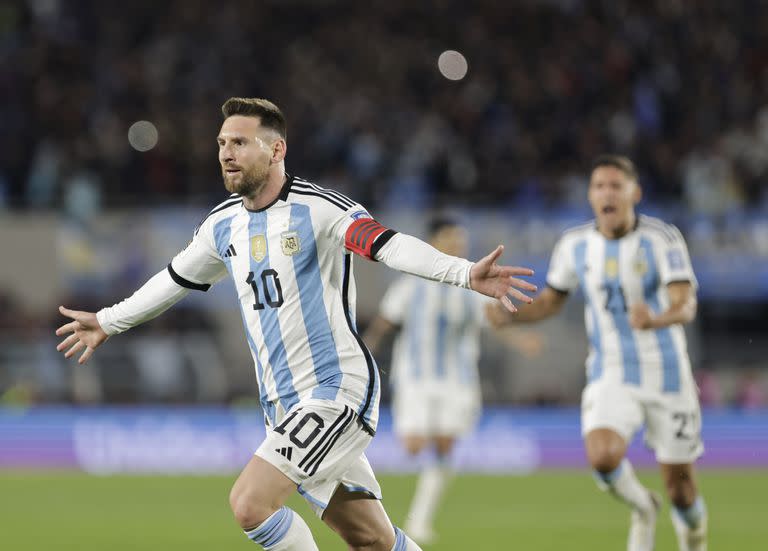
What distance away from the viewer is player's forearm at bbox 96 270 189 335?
657 cm

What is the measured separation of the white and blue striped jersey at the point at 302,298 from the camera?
6.14 m

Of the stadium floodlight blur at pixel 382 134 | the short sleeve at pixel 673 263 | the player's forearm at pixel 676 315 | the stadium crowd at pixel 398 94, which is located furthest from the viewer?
the stadium crowd at pixel 398 94

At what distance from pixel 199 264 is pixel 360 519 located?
1407mm

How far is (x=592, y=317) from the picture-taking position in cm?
858

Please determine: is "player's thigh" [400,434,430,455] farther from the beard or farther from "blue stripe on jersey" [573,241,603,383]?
the beard

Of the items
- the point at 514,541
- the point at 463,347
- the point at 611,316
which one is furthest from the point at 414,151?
the point at 611,316

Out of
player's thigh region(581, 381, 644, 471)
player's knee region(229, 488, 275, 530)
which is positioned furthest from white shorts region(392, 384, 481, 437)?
player's knee region(229, 488, 275, 530)

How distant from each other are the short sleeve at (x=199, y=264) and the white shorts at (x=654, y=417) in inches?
111

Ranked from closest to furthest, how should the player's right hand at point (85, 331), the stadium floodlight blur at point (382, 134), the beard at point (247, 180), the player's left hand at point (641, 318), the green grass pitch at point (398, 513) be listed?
the beard at point (247, 180), the player's right hand at point (85, 331), the player's left hand at point (641, 318), the green grass pitch at point (398, 513), the stadium floodlight blur at point (382, 134)

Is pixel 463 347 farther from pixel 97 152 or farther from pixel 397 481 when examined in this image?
pixel 97 152

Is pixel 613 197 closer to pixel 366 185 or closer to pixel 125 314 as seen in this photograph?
pixel 125 314

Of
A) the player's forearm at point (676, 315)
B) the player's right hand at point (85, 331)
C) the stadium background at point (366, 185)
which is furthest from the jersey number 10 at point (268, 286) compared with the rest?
the stadium background at point (366, 185)

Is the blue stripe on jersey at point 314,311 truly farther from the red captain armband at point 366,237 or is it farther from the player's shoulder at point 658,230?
the player's shoulder at point 658,230

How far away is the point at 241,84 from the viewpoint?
22766 mm
